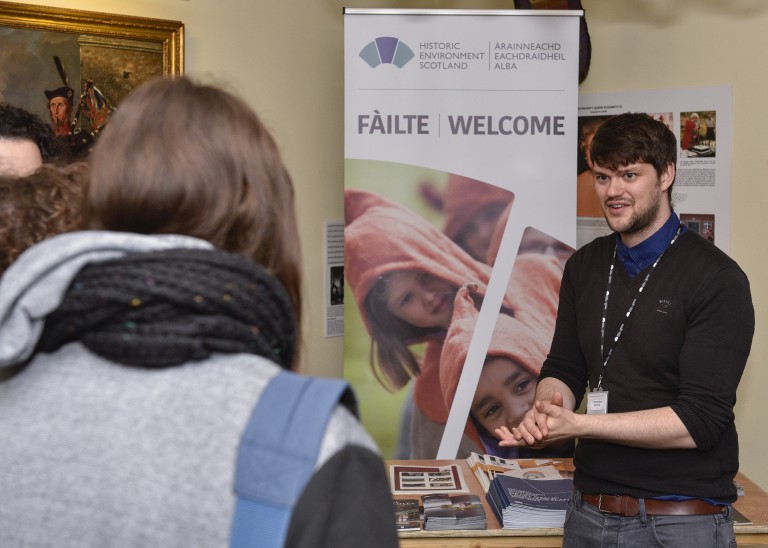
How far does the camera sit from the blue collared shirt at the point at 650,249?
223 cm

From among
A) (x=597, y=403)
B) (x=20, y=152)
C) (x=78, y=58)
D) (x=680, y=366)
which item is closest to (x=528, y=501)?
(x=597, y=403)

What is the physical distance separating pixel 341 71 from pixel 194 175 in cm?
335

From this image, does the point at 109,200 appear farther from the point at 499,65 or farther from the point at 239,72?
the point at 239,72

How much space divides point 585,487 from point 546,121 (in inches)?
69.1

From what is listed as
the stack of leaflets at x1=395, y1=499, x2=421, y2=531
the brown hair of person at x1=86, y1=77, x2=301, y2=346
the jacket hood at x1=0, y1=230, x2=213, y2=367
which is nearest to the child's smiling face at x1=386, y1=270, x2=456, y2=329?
the stack of leaflets at x1=395, y1=499, x2=421, y2=531

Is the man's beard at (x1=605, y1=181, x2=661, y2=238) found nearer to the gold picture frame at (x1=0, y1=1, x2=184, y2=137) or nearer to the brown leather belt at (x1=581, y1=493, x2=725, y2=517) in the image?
the brown leather belt at (x1=581, y1=493, x2=725, y2=517)

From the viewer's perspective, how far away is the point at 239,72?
3.85 meters

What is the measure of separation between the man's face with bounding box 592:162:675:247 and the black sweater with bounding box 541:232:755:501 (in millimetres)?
92

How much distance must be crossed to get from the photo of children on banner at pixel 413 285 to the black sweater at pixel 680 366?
1186 millimetres

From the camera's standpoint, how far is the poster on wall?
3656mm

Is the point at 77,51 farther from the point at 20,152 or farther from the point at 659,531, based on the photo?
the point at 659,531

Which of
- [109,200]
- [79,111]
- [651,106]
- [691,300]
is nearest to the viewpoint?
[109,200]

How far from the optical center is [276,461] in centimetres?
74

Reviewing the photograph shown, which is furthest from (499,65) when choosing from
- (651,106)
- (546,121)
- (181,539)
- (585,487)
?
(181,539)
